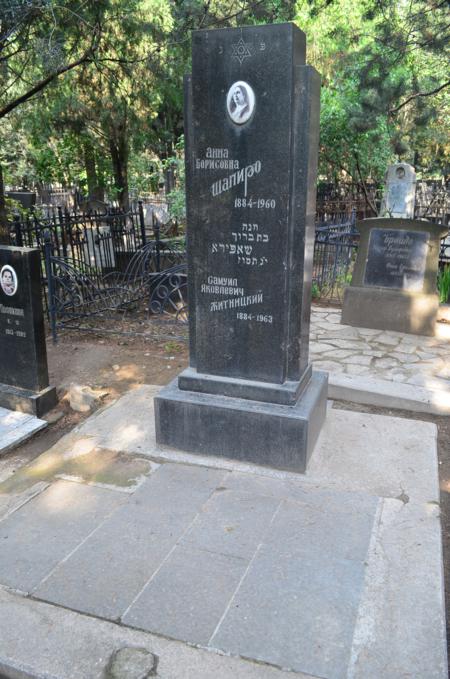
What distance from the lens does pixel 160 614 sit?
2.48m

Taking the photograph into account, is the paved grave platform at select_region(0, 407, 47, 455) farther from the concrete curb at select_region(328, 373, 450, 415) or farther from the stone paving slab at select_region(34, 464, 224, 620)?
the concrete curb at select_region(328, 373, 450, 415)

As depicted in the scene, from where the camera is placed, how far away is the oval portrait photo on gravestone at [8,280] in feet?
15.0

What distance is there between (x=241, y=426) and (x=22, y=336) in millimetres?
2280

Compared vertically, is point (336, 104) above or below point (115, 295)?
above

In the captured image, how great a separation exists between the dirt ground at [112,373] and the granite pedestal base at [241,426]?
101 cm

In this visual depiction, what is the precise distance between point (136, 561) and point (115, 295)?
20.3ft

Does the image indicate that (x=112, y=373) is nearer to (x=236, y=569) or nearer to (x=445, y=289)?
(x=236, y=569)

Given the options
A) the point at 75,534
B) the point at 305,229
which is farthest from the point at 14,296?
the point at 305,229

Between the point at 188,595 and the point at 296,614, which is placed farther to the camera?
the point at 188,595

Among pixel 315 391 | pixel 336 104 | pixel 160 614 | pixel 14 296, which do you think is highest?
pixel 336 104

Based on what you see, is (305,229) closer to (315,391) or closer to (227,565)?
(315,391)

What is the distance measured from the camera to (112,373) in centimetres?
584

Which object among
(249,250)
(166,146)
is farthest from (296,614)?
(166,146)

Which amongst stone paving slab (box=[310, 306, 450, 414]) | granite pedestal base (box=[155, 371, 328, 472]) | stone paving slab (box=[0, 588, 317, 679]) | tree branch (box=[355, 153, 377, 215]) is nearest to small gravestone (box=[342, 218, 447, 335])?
stone paving slab (box=[310, 306, 450, 414])
